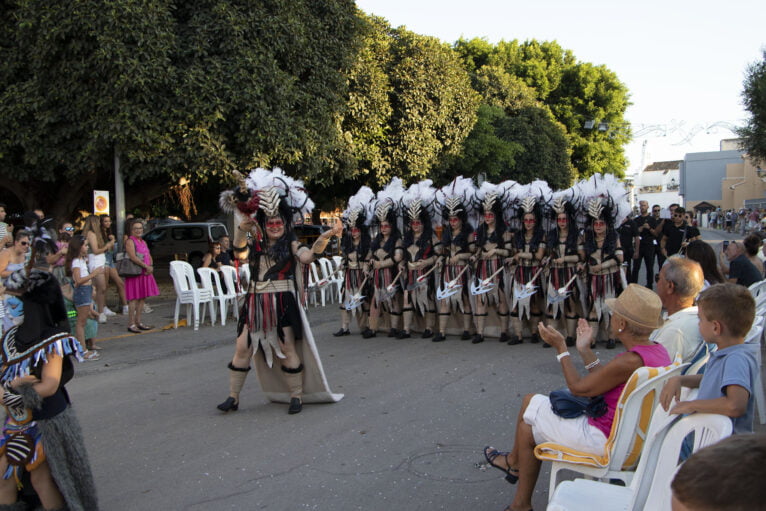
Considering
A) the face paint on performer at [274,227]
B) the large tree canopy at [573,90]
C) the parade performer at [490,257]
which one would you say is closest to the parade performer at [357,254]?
the parade performer at [490,257]

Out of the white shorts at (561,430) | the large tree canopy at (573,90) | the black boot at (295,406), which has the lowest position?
the black boot at (295,406)

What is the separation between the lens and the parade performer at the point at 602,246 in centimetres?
864

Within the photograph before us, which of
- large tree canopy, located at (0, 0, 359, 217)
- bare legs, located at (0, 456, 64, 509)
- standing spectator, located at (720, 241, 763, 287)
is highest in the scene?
large tree canopy, located at (0, 0, 359, 217)

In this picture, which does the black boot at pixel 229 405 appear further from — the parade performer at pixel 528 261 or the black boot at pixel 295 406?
the parade performer at pixel 528 261

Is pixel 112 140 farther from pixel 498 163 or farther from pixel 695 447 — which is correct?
pixel 498 163

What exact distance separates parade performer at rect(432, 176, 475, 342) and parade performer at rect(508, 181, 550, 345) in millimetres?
707

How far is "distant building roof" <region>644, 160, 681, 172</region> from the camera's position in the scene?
104812mm

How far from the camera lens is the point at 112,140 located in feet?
43.0

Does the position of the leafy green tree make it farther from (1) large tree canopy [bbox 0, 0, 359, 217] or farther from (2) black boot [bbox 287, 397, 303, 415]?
(2) black boot [bbox 287, 397, 303, 415]

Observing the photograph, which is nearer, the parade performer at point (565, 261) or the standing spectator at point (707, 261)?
the standing spectator at point (707, 261)

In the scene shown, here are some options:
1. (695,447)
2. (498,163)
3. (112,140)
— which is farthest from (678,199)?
(695,447)

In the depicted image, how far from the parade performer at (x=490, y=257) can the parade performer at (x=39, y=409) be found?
251 inches

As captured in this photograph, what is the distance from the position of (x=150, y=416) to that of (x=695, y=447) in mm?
4784

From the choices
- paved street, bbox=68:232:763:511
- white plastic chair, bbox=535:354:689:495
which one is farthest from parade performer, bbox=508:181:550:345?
white plastic chair, bbox=535:354:689:495
